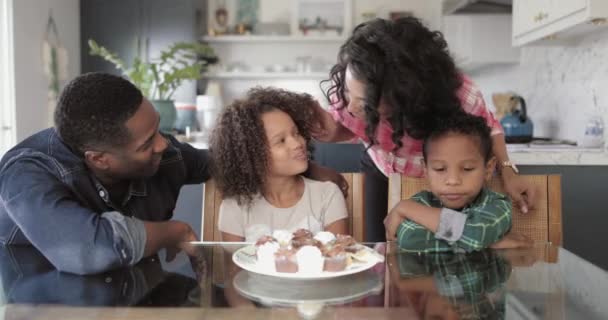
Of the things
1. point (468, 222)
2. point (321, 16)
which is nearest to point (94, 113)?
point (468, 222)

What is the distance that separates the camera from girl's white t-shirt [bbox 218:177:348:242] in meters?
1.49

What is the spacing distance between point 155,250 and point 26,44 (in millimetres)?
3428

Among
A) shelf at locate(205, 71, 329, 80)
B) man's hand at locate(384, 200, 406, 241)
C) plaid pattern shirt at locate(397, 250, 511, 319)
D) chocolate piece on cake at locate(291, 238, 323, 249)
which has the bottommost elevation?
plaid pattern shirt at locate(397, 250, 511, 319)

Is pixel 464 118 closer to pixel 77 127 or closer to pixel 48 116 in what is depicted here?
pixel 77 127

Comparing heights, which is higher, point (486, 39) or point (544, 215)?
point (486, 39)

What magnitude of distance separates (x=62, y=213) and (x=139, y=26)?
4215 mm

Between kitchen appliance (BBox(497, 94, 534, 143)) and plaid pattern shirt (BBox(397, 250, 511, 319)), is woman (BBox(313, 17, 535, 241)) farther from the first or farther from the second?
kitchen appliance (BBox(497, 94, 534, 143))

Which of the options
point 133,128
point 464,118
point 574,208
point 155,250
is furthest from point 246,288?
point 574,208

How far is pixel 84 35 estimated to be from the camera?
5031 mm

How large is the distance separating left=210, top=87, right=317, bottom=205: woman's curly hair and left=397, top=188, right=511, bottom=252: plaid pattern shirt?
405 millimetres

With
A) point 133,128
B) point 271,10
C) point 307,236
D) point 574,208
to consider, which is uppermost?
point 271,10

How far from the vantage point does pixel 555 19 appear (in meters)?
2.34

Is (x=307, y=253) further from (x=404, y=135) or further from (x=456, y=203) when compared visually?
(x=404, y=135)

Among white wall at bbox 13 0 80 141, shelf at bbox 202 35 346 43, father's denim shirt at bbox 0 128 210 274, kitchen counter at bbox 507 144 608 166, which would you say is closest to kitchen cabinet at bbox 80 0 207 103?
shelf at bbox 202 35 346 43
